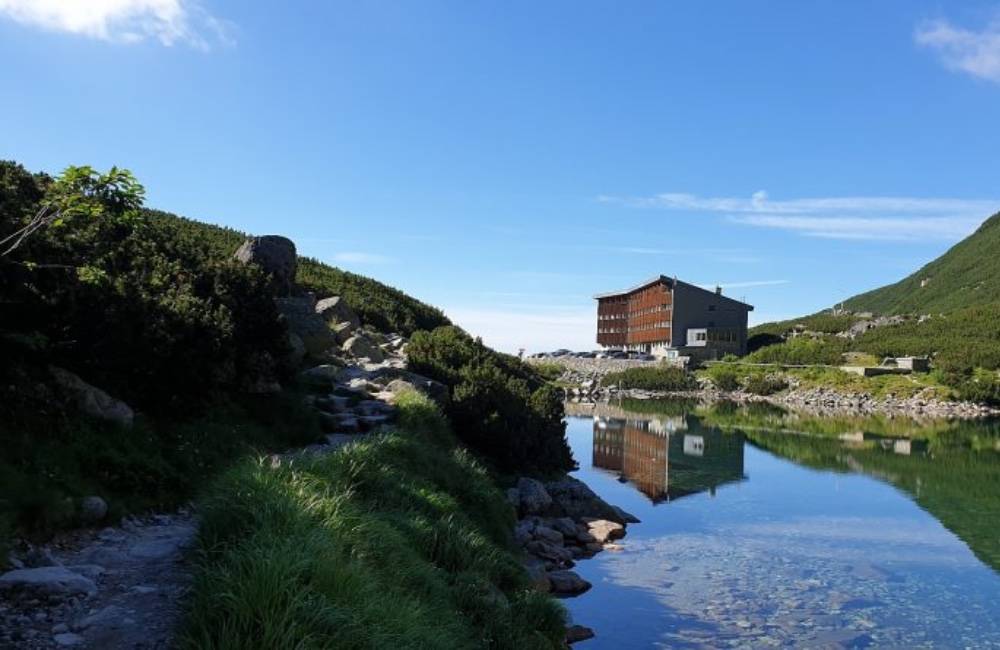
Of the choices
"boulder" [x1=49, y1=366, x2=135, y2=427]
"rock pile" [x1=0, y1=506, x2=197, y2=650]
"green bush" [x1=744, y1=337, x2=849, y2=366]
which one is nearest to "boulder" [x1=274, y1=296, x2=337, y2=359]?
"boulder" [x1=49, y1=366, x2=135, y2=427]

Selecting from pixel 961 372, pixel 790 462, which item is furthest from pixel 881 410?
pixel 790 462

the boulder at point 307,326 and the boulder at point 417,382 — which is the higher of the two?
the boulder at point 307,326

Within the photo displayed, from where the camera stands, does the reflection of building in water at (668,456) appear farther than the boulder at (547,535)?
Yes

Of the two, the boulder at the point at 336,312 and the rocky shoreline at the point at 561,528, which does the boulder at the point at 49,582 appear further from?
the boulder at the point at 336,312

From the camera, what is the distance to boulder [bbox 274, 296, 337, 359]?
75.0ft

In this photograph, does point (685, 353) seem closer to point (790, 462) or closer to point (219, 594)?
point (790, 462)

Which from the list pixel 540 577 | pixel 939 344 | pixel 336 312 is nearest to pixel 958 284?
pixel 939 344

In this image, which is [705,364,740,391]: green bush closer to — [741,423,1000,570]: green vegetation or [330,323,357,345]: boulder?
[741,423,1000,570]: green vegetation

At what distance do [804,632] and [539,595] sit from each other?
5.15 meters

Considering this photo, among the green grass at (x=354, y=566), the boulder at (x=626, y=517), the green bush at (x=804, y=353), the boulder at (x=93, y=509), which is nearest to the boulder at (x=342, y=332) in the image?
Result: the boulder at (x=626, y=517)

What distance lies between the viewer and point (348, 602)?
6594mm

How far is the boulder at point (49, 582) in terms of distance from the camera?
6.47 metres

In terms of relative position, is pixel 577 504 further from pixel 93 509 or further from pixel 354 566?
pixel 354 566

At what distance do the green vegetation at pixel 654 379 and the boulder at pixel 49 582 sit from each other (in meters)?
74.8
